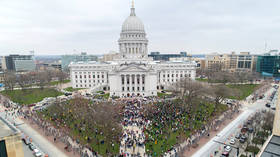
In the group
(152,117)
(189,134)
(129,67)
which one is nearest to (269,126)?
(189,134)

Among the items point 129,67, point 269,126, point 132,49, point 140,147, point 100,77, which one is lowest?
Result: point 140,147

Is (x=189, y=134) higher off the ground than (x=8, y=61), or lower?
lower

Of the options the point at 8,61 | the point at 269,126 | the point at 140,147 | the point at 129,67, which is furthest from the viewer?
the point at 8,61

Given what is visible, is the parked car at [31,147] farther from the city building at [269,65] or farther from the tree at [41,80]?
the city building at [269,65]

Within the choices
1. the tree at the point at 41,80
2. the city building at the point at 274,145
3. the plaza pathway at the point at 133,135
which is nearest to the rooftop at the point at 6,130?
the plaza pathway at the point at 133,135

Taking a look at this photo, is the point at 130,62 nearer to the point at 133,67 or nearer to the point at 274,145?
the point at 133,67

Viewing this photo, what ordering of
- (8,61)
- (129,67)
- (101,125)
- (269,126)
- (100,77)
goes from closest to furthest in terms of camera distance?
(269,126), (101,125), (129,67), (100,77), (8,61)

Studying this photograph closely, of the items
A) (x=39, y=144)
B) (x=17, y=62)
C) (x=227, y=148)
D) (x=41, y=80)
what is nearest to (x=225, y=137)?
(x=227, y=148)

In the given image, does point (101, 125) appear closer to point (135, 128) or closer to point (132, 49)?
point (135, 128)
